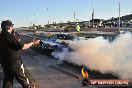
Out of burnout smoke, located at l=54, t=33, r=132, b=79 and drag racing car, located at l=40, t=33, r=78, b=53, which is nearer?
burnout smoke, located at l=54, t=33, r=132, b=79

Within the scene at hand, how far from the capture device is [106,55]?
1355 cm

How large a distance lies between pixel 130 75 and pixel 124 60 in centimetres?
83

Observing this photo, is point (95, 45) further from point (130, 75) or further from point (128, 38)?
point (130, 75)

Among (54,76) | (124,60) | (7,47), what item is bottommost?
(54,76)

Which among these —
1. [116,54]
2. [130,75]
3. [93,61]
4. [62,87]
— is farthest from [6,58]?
[93,61]

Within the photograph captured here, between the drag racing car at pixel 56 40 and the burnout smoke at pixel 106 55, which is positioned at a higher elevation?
the burnout smoke at pixel 106 55

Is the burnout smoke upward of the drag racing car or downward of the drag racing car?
upward

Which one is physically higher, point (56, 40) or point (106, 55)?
point (106, 55)

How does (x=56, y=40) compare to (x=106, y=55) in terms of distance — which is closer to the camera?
(x=106, y=55)

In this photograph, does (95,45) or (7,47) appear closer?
(7,47)

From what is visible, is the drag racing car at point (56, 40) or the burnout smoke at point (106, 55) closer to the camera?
the burnout smoke at point (106, 55)

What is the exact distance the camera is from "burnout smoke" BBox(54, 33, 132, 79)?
12.0m

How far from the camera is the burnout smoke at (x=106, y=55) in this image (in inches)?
471

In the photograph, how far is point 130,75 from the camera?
1126cm
